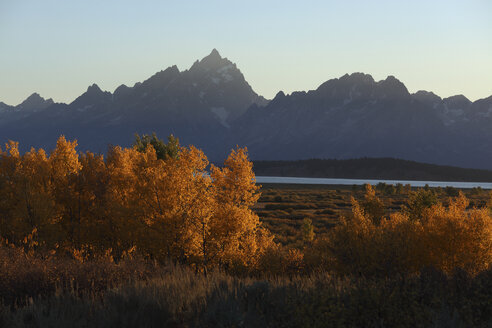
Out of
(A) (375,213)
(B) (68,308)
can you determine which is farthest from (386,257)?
(A) (375,213)

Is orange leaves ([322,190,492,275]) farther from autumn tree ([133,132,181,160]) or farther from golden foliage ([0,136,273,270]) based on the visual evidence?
autumn tree ([133,132,181,160])

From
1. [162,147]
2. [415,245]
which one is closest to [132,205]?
[415,245]

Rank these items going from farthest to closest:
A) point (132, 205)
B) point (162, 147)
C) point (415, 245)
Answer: point (162, 147) → point (132, 205) → point (415, 245)

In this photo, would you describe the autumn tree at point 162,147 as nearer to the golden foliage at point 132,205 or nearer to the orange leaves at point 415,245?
the golden foliage at point 132,205

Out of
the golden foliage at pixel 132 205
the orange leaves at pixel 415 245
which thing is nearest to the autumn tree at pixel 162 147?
the golden foliage at pixel 132 205

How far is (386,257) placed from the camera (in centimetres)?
1386

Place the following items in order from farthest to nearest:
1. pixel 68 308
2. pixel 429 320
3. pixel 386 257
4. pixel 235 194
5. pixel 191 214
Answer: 1. pixel 235 194
2. pixel 191 214
3. pixel 386 257
4. pixel 68 308
5. pixel 429 320

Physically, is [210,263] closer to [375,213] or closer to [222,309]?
[222,309]

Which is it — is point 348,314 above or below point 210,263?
above

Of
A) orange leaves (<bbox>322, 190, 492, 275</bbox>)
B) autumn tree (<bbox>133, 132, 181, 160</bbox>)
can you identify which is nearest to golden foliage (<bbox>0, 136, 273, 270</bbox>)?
orange leaves (<bbox>322, 190, 492, 275</bbox>)

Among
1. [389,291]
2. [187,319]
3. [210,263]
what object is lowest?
[210,263]

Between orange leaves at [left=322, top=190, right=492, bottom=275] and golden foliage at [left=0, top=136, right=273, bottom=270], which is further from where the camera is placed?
golden foliage at [left=0, top=136, right=273, bottom=270]

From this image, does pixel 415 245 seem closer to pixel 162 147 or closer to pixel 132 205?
Result: pixel 132 205

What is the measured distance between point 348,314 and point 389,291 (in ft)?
3.94
